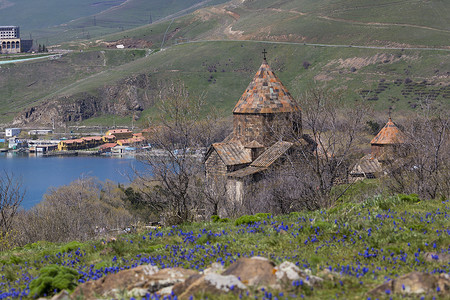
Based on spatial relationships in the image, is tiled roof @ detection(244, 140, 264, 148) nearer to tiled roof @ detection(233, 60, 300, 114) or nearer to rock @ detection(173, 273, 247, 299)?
tiled roof @ detection(233, 60, 300, 114)

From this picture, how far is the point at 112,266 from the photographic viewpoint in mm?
7203

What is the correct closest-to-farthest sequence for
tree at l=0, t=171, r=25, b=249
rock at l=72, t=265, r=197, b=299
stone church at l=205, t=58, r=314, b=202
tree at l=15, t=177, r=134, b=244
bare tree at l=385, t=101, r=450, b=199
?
rock at l=72, t=265, r=197, b=299 < bare tree at l=385, t=101, r=450, b=199 < tree at l=0, t=171, r=25, b=249 < stone church at l=205, t=58, r=314, b=202 < tree at l=15, t=177, r=134, b=244

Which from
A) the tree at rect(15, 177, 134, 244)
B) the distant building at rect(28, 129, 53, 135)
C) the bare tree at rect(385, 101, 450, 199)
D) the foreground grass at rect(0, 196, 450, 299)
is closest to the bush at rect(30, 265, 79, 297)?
the foreground grass at rect(0, 196, 450, 299)

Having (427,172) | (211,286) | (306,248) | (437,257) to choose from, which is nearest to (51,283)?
(211,286)

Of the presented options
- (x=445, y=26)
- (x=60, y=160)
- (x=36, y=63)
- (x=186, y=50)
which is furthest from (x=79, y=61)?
(x=445, y=26)

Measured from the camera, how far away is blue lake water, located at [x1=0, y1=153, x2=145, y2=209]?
2582 inches

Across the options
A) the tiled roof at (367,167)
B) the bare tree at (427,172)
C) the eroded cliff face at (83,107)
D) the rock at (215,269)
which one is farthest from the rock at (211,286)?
the eroded cliff face at (83,107)

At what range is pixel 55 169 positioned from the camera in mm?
84688

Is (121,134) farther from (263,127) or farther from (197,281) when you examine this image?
(197,281)

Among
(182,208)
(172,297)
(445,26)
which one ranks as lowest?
(182,208)

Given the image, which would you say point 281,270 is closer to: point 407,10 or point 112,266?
point 112,266

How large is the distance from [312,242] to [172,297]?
2.98 meters

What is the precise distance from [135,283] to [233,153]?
60.9 ft

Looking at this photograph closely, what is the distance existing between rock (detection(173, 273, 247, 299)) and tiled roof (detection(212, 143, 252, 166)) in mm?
18164
